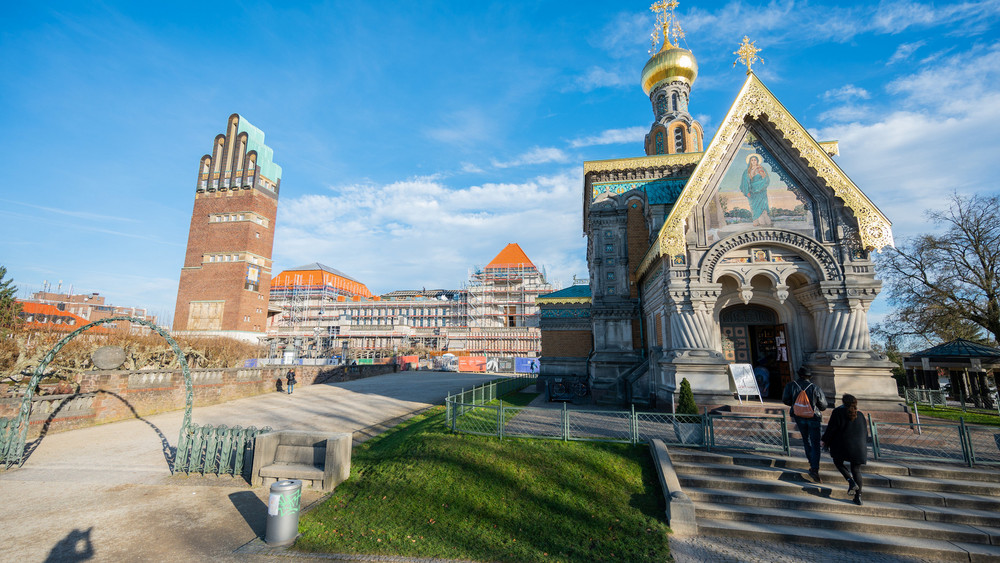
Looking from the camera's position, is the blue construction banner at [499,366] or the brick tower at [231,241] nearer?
the blue construction banner at [499,366]

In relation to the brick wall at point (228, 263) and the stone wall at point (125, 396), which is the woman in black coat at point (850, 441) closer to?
the stone wall at point (125, 396)

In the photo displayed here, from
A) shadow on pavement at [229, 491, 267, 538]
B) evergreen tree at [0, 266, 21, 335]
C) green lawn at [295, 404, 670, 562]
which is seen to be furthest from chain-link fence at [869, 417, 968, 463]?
evergreen tree at [0, 266, 21, 335]

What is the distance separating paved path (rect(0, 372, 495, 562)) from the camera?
248 inches

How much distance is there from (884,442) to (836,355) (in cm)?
292

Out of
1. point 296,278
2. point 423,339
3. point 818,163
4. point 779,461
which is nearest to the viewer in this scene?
point 779,461

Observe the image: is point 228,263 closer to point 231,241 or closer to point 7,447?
point 231,241

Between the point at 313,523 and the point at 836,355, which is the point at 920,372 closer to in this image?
the point at 836,355

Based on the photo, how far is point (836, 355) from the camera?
11.8 m

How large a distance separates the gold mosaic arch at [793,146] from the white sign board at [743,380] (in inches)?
153

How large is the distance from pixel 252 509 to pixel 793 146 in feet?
57.3

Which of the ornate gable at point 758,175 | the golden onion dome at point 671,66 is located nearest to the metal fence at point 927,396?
the ornate gable at point 758,175

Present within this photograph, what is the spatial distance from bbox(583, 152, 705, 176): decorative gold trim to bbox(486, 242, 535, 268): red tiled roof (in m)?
59.0

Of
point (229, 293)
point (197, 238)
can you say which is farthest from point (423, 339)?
point (197, 238)

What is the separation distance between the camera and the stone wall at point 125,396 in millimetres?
13422
